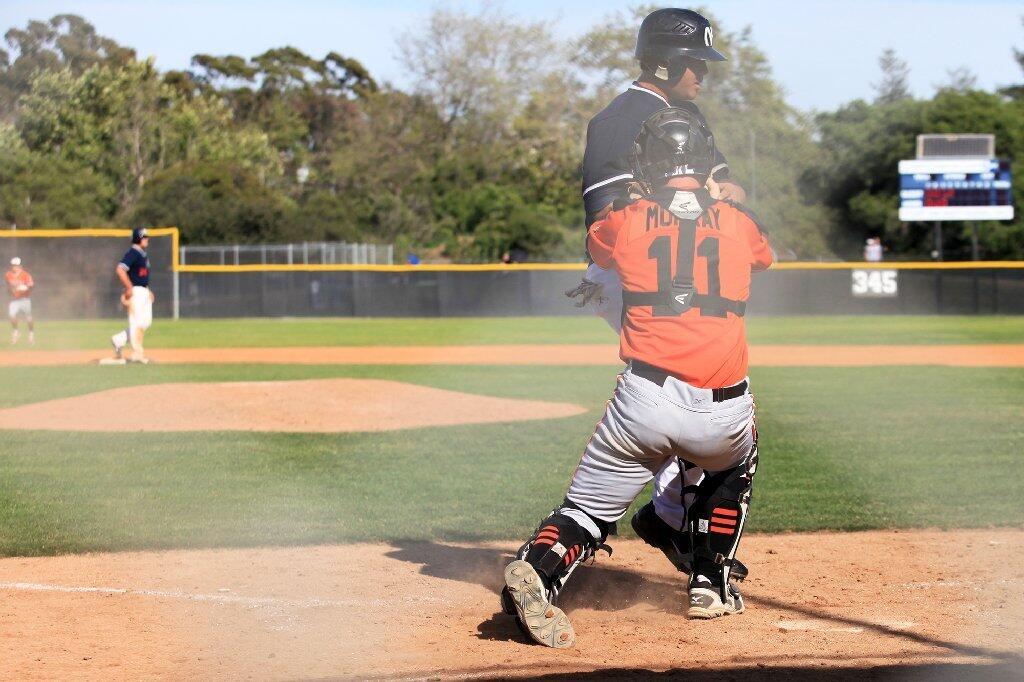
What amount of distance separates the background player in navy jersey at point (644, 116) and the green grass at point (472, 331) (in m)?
17.6

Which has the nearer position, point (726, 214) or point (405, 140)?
point (726, 214)

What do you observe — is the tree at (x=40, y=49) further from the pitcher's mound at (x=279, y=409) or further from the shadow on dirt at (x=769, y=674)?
the pitcher's mound at (x=279, y=409)

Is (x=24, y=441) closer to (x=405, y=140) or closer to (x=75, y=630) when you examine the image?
(x=75, y=630)

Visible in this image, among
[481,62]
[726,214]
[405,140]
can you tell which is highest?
[405,140]

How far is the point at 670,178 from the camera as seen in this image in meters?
4.24

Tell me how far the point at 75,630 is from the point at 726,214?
2576 millimetres

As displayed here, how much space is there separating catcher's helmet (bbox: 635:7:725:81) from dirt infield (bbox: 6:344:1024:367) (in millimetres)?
13472

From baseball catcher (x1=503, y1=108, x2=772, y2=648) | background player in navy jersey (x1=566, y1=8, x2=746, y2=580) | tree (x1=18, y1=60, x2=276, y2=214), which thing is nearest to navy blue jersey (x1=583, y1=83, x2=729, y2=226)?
background player in navy jersey (x1=566, y1=8, x2=746, y2=580)

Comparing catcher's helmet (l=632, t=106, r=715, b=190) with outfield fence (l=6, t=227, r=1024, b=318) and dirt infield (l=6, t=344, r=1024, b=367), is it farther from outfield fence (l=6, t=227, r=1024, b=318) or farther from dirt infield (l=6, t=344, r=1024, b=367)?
outfield fence (l=6, t=227, r=1024, b=318)

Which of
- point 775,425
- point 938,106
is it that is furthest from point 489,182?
point 775,425

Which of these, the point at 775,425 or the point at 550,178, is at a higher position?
the point at 550,178

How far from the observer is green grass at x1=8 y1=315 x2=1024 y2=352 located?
900 inches

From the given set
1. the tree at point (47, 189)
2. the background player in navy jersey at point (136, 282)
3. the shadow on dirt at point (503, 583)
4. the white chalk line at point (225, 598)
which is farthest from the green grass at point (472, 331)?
the white chalk line at point (225, 598)

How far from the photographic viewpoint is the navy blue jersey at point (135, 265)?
52.6 ft
